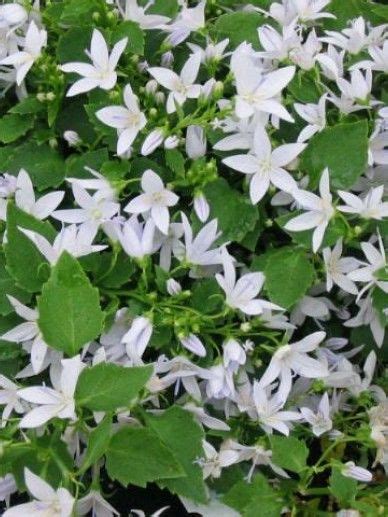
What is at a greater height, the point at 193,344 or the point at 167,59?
the point at 167,59

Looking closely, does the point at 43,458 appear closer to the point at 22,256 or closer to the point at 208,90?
the point at 22,256

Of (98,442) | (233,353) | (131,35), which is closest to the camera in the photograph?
(98,442)

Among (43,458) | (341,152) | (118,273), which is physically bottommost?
(43,458)

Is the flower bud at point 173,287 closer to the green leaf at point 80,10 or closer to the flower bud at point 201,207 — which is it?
the flower bud at point 201,207

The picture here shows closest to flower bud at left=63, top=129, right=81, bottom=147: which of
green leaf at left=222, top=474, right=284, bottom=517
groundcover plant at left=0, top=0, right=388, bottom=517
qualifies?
groundcover plant at left=0, top=0, right=388, bottom=517

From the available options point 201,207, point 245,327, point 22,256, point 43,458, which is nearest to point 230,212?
point 201,207
